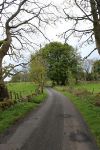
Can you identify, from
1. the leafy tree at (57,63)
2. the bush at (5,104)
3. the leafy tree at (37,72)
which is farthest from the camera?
the leafy tree at (57,63)

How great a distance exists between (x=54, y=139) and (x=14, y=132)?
2.69 meters

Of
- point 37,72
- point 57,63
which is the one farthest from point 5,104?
point 57,63

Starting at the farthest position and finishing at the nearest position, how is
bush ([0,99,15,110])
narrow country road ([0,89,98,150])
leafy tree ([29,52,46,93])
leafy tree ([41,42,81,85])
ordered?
leafy tree ([41,42,81,85]) < leafy tree ([29,52,46,93]) < bush ([0,99,15,110]) < narrow country road ([0,89,98,150])

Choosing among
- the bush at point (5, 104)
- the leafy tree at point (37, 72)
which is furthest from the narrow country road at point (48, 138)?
the leafy tree at point (37, 72)

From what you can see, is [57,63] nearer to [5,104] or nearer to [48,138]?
[5,104]

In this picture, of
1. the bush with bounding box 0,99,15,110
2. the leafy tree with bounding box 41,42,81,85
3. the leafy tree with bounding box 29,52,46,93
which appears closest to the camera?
the bush with bounding box 0,99,15,110

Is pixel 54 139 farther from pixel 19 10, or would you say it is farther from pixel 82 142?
pixel 19 10

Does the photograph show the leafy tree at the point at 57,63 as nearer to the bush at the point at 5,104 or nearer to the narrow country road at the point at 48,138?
the bush at the point at 5,104

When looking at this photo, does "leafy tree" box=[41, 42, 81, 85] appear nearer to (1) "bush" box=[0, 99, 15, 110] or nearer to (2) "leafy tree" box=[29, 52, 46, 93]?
(2) "leafy tree" box=[29, 52, 46, 93]

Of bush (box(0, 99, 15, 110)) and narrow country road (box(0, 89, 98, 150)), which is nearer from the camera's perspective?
narrow country road (box(0, 89, 98, 150))

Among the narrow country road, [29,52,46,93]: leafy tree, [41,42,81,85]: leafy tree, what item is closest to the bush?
the narrow country road

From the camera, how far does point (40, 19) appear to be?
120ft

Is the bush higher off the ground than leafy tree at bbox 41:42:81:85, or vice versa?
leafy tree at bbox 41:42:81:85

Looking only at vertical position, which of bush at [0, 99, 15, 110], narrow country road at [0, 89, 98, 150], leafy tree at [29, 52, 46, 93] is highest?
leafy tree at [29, 52, 46, 93]
